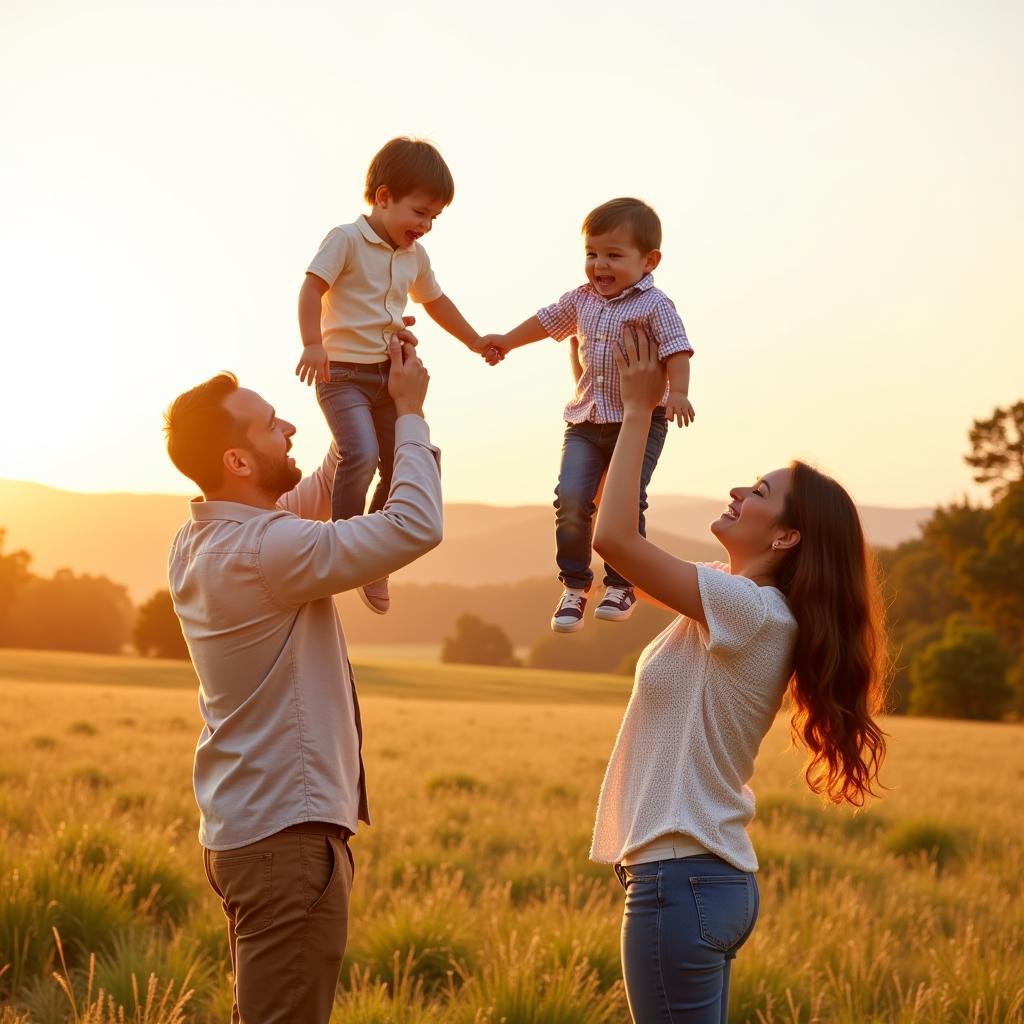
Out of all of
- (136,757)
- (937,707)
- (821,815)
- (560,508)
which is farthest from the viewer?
(937,707)

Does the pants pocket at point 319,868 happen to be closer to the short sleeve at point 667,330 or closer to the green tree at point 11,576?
the short sleeve at point 667,330

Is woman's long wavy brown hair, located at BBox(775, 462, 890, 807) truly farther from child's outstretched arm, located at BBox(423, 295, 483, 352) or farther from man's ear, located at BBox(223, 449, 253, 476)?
man's ear, located at BBox(223, 449, 253, 476)

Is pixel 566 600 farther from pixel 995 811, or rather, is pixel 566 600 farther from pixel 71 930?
pixel 995 811

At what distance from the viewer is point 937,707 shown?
5556 centimetres

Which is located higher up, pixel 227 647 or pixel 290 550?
pixel 290 550

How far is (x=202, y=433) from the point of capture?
4078 mm

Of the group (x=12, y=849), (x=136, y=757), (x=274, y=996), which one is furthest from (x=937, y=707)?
(x=274, y=996)

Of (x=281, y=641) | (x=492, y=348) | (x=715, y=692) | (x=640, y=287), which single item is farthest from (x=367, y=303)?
(x=715, y=692)

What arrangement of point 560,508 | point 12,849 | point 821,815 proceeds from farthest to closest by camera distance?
point 821,815
point 12,849
point 560,508

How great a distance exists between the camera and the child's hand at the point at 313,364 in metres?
4.25

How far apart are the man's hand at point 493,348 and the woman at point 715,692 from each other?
732 millimetres

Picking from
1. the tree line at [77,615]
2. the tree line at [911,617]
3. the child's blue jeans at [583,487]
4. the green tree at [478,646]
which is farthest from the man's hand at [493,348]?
the green tree at [478,646]

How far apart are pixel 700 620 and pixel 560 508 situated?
2.60 feet

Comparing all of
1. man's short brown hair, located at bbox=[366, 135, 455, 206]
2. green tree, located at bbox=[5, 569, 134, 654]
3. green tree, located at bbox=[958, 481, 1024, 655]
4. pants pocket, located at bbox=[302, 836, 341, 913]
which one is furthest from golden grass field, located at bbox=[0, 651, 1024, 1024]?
green tree, located at bbox=[5, 569, 134, 654]
